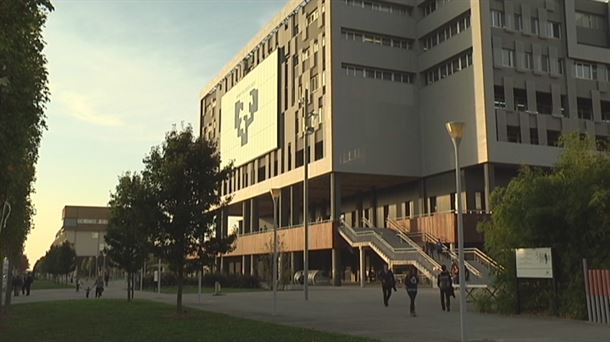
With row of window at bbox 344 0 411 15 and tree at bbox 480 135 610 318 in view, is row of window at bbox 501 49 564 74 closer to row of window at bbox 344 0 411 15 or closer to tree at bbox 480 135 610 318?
row of window at bbox 344 0 411 15

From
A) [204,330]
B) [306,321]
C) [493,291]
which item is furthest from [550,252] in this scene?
[204,330]

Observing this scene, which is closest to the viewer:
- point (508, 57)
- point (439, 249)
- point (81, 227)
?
point (439, 249)

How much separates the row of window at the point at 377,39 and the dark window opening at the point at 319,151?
34.4 feet

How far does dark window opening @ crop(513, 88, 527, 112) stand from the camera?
2106 inches

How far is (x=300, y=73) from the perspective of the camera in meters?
65.0

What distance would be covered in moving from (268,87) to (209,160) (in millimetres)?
50698

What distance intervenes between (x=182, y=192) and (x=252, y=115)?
55.4m

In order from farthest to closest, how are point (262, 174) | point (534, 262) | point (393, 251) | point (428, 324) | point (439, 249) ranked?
point (262, 174) → point (439, 249) → point (393, 251) → point (534, 262) → point (428, 324)

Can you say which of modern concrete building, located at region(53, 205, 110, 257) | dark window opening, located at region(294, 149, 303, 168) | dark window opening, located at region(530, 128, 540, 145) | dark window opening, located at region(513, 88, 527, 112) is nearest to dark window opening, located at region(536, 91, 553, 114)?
dark window opening, located at region(513, 88, 527, 112)

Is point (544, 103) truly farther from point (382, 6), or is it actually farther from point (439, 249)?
point (439, 249)

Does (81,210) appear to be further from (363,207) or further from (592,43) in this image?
Answer: (592,43)

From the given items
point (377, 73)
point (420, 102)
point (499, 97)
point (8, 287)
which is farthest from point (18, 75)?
point (420, 102)

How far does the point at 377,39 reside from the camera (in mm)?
60250

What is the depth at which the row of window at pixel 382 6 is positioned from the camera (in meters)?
60.1
